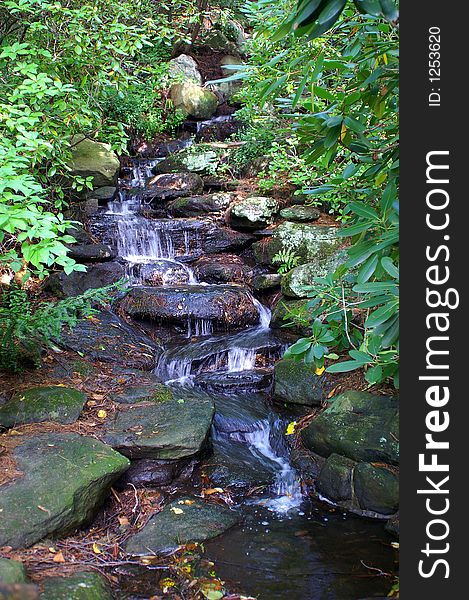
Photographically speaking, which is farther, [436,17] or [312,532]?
[312,532]

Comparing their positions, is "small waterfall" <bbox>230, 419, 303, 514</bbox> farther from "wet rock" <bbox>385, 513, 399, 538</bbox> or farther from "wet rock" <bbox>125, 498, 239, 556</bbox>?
"wet rock" <bbox>385, 513, 399, 538</bbox>

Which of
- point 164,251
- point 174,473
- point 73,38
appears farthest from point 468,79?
point 164,251

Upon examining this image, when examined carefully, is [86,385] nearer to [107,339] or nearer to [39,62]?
[107,339]

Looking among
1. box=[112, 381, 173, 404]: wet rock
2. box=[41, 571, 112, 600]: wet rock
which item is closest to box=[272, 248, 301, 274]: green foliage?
box=[112, 381, 173, 404]: wet rock

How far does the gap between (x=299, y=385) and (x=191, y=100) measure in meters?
10.1

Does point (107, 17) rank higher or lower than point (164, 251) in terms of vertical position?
higher

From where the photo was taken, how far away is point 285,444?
5.08 metres

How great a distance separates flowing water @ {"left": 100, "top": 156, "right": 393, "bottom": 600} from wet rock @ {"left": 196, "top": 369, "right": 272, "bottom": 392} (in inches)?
0.4

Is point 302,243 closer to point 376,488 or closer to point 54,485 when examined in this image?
point 376,488

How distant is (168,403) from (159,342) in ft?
6.70

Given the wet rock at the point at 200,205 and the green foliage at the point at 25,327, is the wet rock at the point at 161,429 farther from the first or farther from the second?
the wet rock at the point at 200,205

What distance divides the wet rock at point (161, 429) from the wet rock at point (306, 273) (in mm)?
2540

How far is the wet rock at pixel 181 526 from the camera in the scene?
3.51 m

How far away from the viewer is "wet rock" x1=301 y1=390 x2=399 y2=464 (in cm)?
424
